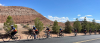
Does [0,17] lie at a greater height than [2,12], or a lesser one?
lesser

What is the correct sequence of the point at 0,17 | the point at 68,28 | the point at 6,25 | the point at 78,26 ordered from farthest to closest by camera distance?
the point at 0,17, the point at 78,26, the point at 68,28, the point at 6,25

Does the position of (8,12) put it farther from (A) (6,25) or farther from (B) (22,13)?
(A) (6,25)

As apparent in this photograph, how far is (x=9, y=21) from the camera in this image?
64.2 ft

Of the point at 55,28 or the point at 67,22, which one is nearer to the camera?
the point at 55,28

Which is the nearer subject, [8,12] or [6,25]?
[6,25]

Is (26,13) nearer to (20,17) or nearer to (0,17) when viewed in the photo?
(20,17)

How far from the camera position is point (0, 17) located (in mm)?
59344

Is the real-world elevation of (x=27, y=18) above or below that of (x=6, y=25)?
above

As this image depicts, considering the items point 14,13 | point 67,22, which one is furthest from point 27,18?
point 67,22

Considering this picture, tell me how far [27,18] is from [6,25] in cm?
4669

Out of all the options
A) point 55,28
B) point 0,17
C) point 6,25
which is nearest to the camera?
point 6,25

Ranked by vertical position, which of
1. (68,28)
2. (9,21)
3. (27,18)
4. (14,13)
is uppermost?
(14,13)

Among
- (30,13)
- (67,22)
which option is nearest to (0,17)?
(30,13)

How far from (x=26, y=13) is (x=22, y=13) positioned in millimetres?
3304
